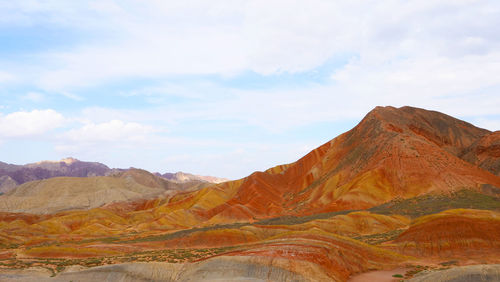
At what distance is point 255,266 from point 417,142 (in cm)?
9489

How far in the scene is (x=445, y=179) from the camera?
94.1 metres

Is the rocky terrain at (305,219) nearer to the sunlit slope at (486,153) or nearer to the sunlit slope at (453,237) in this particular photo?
the sunlit slope at (453,237)

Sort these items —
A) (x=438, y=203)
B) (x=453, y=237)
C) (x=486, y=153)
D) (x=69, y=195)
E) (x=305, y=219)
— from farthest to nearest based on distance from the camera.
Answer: (x=69, y=195) < (x=486, y=153) < (x=305, y=219) < (x=438, y=203) < (x=453, y=237)

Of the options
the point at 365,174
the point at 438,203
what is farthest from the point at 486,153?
the point at 438,203

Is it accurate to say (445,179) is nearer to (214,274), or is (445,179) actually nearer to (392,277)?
(392,277)

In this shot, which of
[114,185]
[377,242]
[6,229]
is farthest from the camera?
[114,185]

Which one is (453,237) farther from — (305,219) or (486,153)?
(486,153)

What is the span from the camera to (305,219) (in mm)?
85250

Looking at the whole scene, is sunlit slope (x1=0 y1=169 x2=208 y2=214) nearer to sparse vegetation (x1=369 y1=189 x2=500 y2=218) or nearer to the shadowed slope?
the shadowed slope

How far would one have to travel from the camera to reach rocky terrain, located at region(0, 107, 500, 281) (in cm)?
3219

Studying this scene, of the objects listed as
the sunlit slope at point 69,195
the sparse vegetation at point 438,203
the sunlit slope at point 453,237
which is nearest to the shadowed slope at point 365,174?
the sparse vegetation at point 438,203

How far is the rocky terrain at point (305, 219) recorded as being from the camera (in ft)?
106

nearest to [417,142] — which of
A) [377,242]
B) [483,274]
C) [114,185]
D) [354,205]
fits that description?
[354,205]

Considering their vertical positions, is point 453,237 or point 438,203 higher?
point 438,203
